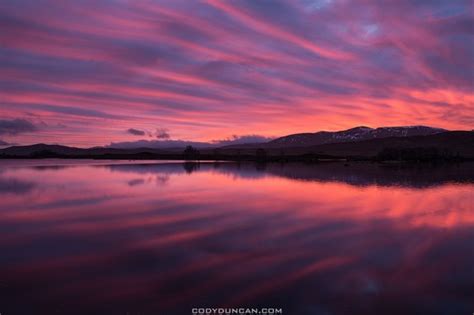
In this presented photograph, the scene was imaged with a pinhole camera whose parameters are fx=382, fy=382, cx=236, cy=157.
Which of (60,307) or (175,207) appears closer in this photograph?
(60,307)

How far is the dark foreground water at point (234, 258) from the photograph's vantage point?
663cm

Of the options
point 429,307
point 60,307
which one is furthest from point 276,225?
point 60,307

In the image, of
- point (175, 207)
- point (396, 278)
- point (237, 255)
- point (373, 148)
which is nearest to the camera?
point (396, 278)

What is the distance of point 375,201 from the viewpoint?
773 inches

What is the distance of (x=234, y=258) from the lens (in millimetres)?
9094

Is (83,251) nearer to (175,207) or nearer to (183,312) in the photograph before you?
(183,312)

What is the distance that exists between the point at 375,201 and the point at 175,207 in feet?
33.4

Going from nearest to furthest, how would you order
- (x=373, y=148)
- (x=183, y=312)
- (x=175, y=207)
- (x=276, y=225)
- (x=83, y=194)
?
(x=183, y=312)
(x=276, y=225)
(x=175, y=207)
(x=83, y=194)
(x=373, y=148)

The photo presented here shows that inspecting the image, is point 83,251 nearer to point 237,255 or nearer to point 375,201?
point 237,255

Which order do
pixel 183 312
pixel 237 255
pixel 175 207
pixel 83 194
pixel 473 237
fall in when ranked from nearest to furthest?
1. pixel 183 312
2. pixel 237 255
3. pixel 473 237
4. pixel 175 207
5. pixel 83 194

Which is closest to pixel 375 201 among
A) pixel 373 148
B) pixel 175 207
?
pixel 175 207

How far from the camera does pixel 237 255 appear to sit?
9352mm

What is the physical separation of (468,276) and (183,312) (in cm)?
605

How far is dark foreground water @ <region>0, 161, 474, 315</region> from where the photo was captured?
6.63 meters
